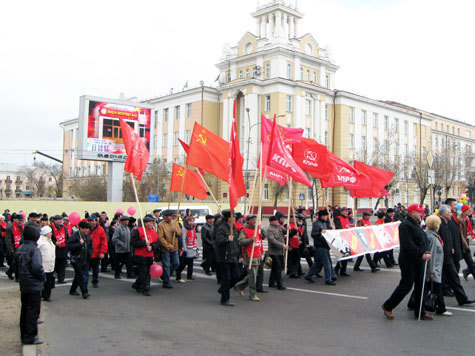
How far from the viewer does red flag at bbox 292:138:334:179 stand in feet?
45.4

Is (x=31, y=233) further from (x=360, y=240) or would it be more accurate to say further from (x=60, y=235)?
(x=360, y=240)

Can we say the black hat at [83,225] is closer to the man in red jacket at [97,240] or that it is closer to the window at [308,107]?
the man in red jacket at [97,240]

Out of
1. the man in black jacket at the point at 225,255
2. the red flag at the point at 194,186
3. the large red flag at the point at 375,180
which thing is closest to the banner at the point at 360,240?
the large red flag at the point at 375,180

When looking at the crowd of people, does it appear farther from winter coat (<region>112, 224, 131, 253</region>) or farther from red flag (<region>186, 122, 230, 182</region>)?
red flag (<region>186, 122, 230, 182</region>)

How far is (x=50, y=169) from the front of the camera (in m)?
83.8

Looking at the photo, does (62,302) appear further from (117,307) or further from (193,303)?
(193,303)

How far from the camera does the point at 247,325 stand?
7602mm

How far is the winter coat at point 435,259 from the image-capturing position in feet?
25.9

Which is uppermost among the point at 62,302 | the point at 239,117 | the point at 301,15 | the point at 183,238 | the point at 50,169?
the point at 301,15

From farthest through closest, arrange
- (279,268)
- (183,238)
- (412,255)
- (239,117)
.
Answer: (239,117) → (183,238) → (279,268) → (412,255)

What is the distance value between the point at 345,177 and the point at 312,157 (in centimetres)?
142

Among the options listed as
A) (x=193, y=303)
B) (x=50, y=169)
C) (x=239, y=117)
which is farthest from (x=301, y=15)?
(x=193, y=303)

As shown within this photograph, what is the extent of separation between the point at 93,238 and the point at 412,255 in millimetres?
6811

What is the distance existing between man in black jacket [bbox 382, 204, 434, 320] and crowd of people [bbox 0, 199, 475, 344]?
0.02 meters
